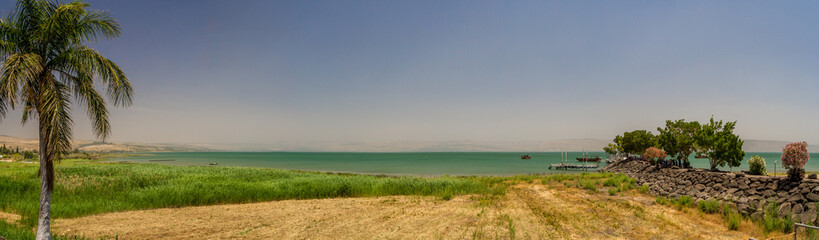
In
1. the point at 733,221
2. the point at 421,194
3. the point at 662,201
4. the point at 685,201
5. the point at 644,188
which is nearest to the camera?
the point at 733,221

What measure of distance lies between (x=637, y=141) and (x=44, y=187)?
62.1 metres

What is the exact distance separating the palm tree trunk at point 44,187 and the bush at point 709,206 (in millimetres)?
21549

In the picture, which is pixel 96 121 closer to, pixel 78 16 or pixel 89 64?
pixel 89 64

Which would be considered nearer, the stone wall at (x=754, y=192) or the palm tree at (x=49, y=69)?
the palm tree at (x=49, y=69)

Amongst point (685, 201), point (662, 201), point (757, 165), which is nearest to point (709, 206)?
point (685, 201)

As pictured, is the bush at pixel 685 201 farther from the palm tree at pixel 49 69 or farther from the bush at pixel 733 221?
the palm tree at pixel 49 69

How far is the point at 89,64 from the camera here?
280 inches

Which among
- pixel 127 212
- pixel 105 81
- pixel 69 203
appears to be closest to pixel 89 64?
pixel 105 81

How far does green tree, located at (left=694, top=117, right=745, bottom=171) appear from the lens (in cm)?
2442

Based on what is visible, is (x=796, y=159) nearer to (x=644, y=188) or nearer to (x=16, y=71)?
(x=644, y=188)

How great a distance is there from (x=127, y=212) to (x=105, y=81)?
989cm

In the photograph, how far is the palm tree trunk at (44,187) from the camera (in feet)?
21.6

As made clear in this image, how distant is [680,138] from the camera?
105 ft

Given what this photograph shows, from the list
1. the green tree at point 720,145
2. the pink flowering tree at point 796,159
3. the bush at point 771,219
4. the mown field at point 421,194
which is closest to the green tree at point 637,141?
the green tree at point 720,145
